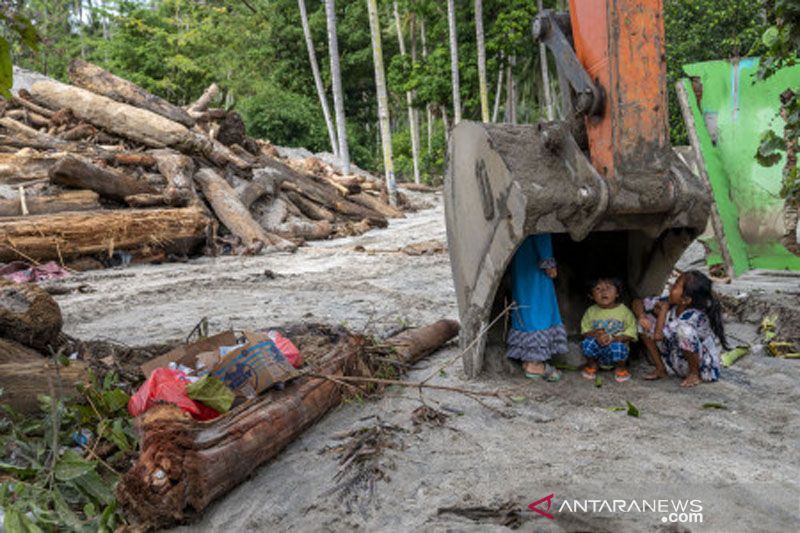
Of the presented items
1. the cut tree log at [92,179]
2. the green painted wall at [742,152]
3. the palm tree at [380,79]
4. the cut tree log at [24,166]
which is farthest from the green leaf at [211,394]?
the palm tree at [380,79]

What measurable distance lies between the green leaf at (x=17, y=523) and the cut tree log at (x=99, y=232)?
6.75 meters

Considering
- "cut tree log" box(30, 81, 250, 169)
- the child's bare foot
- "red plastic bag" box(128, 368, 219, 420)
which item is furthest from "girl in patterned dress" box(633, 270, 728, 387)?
"cut tree log" box(30, 81, 250, 169)

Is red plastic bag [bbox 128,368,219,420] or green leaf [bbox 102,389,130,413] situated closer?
red plastic bag [bbox 128,368,219,420]

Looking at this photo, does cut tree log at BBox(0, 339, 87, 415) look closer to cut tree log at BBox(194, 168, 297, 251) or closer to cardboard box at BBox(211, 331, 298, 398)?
cardboard box at BBox(211, 331, 298, 398)

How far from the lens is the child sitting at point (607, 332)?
375 centimetres

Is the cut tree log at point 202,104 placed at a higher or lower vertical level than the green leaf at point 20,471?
higher

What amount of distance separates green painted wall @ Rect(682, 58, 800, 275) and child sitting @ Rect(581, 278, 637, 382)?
359 cm

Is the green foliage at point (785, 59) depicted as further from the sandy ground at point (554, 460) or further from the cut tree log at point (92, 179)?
the cut tree log at point (92, 179)

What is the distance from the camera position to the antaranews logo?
214 centimetres

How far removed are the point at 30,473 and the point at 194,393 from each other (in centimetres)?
67

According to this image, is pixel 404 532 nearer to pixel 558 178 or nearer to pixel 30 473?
pixel 30 473

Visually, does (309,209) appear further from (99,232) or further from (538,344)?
(538,344)

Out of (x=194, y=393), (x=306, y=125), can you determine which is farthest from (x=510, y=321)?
(x=306, y=125)

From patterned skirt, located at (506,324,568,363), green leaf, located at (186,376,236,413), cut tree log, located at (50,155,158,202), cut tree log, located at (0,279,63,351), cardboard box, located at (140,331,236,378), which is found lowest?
patterned skirt, located at (506,324,568,363)
